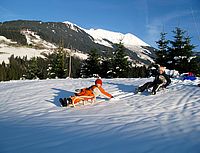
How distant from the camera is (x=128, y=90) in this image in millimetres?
11992

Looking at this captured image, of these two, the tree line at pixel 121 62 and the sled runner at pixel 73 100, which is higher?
the tree line at pixel 121 62

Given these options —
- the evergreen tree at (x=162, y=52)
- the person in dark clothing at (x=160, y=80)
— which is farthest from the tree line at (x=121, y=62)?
the person in dark clothing at (x=160, y=80)

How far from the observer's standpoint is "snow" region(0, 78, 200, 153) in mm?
4695

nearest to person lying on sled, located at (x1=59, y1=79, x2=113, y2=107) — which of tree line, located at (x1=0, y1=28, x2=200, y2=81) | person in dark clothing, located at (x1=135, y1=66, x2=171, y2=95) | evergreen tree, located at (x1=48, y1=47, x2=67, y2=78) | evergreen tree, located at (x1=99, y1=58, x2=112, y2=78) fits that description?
person in dark clothing, located at (x1=135, y1=66, x2=171, y2=95)

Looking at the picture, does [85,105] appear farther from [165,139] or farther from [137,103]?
[165,139]

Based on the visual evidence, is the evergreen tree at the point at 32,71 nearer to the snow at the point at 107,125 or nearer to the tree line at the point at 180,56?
the tree line at the point at 180,56

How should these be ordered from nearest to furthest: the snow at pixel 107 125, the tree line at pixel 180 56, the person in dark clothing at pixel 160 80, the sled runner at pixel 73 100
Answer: the snow at pixel 107 125 < the sled runner at pixel 73 100 < the person in dark clothing at pixel 160 80 < the tree line at pixel 180 56

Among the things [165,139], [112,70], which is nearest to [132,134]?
[165,139]

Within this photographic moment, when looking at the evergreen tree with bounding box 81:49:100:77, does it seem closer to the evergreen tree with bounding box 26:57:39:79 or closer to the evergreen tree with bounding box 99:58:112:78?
the evergreen tree with bounding box 99:58:112:78

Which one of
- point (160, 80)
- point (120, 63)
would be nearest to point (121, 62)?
point (120, 63)

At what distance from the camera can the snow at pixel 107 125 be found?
4.70 meters

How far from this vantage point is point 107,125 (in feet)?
20.3

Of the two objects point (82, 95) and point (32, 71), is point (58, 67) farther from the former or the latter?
point (82, 95)

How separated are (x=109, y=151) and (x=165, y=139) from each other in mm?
1191
